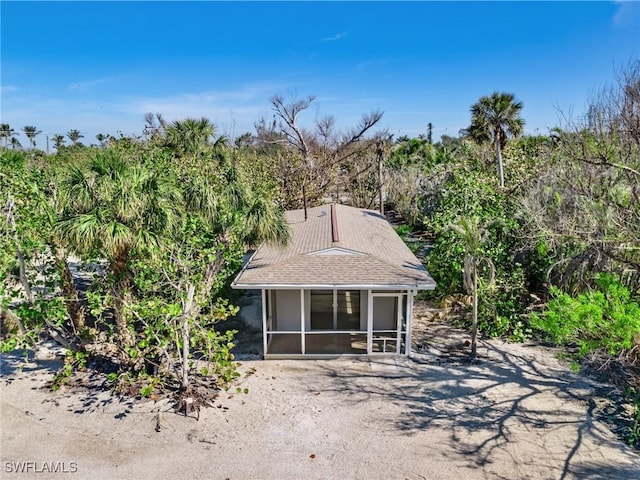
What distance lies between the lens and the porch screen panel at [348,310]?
1427 cm

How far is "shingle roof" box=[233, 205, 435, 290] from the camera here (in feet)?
39.0

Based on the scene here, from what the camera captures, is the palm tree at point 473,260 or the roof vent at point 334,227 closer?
the palm tree at point 473,260

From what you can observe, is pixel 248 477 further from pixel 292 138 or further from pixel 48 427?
pixel 292 138

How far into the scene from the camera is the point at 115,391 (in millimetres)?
10750

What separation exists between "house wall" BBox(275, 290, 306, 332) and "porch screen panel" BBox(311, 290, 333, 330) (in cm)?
69

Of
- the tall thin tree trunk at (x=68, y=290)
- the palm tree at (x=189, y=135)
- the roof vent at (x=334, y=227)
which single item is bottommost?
the tall thin tree trunk at (x=68, y=290)

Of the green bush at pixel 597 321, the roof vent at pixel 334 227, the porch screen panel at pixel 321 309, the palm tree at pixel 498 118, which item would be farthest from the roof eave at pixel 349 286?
the palm tree at pixel 498 118

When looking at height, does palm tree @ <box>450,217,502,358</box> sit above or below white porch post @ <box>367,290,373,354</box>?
above

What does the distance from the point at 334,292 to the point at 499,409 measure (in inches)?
210

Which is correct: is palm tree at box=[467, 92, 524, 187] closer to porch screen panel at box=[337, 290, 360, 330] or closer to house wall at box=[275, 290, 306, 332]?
porch screen panel at box=[337, 290, 360, 330]

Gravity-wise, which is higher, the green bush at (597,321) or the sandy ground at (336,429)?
the green bush at (597,321)

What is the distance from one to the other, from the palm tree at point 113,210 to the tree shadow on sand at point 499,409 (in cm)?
561

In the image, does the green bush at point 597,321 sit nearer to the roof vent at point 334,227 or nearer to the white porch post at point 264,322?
the roof vent at point 334,227

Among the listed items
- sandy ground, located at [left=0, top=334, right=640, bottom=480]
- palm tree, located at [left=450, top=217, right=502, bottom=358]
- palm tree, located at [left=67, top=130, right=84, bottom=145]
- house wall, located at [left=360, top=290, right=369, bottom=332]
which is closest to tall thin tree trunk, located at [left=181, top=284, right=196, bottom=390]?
sandy ground, located at [left=0, top=334, right=640, bottom=480]
